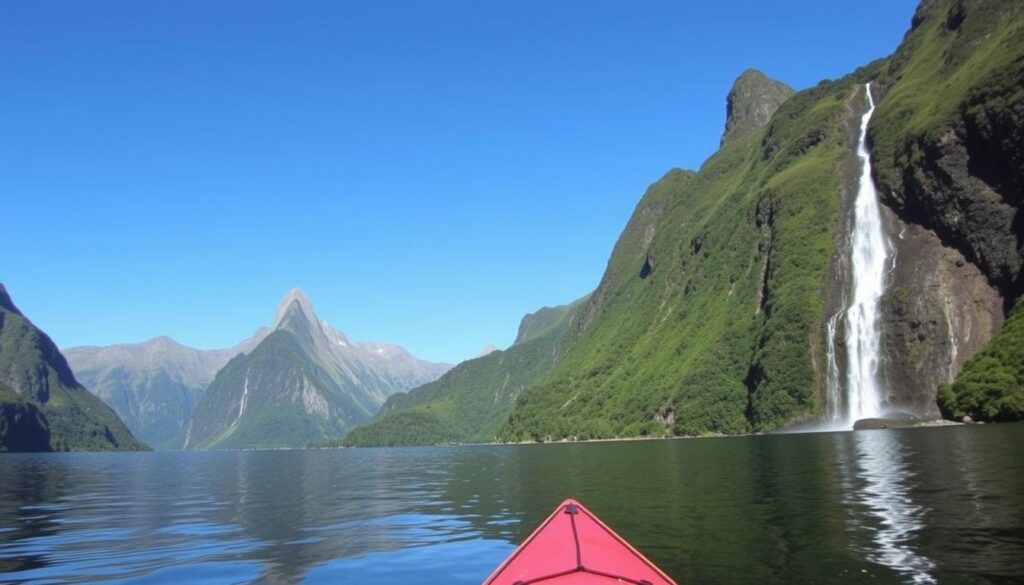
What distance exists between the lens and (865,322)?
175 metres

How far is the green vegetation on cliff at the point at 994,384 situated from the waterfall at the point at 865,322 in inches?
1249

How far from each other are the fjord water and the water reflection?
10cm

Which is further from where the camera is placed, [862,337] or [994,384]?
[862,337]

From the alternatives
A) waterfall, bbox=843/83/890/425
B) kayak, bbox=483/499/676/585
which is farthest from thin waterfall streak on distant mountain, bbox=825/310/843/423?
kayak, bbox=483/499/676/585

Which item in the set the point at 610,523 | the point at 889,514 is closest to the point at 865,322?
the point at 889,514

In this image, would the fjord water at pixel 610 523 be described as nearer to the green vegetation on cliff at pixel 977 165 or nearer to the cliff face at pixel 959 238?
the cliff face at pixel 959 238

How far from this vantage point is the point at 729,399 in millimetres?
199750

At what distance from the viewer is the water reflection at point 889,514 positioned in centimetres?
2040

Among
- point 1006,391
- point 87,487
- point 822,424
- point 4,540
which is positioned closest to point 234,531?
point 4,540

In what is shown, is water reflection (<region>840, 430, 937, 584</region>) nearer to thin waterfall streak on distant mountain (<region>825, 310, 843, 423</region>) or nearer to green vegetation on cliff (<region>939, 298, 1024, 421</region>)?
green vegetation on cliff (<region>939, 298, 1024, 421</region>)

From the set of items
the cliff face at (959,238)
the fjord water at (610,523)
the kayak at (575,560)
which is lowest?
the fjord water at (610,523)

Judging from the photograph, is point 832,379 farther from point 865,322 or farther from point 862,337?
point 865,322

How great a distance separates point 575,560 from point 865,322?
591 ft

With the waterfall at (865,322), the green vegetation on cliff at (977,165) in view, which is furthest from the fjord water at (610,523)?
the green vegetation on cliff at (977,165)
